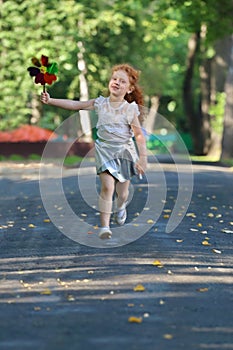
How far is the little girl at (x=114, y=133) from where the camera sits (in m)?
11.0

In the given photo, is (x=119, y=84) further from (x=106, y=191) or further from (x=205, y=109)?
(x=205, y=109)

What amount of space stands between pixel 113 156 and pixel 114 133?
248 mm

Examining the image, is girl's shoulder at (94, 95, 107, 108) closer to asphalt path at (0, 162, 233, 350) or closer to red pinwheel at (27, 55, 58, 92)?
red pinwheel at (27, 55, 58, 92)

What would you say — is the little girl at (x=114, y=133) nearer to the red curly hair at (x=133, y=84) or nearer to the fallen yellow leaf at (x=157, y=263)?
the red curly hair at (x=133, y=84)

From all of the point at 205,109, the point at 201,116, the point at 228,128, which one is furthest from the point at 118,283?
the point at 201,116

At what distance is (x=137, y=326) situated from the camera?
6.62 metres

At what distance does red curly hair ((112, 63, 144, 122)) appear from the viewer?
11195 millimetres

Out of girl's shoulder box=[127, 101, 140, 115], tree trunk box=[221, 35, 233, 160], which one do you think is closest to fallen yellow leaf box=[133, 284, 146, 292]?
girl's shoulder box=[127, 101, 140, 115]

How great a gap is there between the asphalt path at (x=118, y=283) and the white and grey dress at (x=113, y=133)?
85cm

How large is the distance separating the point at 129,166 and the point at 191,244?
3.50 feet

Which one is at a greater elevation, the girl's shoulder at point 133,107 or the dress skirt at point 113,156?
the girl's shoulder at point 133,107

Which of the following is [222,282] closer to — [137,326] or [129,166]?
[137,326]

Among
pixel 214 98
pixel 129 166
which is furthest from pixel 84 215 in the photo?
pixel 214 98

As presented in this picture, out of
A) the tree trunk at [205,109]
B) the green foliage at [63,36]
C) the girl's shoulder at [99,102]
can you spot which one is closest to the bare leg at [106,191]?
the girl's shoulder at [99,102]
